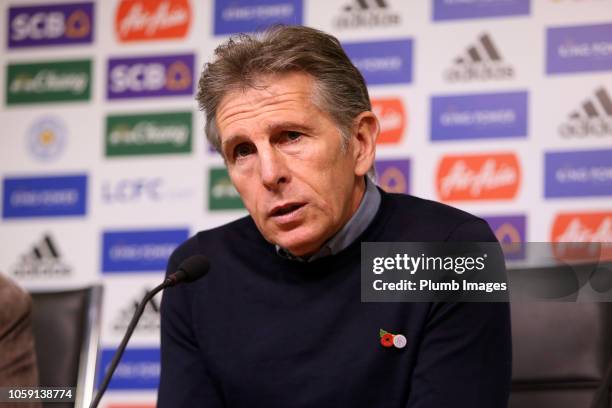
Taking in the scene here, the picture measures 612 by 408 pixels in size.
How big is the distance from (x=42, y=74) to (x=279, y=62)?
8.95 ft

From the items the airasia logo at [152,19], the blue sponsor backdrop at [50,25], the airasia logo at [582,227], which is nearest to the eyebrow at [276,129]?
the airasia logo at [582,227]

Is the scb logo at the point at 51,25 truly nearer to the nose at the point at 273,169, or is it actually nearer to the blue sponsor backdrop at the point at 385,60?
the blue sponsor backdrop at the point at 385,60

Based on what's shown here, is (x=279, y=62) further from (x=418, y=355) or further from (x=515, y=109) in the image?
(x=515, y=109)

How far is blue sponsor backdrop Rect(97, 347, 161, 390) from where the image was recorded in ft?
12.4

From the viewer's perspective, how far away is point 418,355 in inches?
65.8

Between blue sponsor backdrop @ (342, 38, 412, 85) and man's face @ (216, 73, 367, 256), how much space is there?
196 centimetres

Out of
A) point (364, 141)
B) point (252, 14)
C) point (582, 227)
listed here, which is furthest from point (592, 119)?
point (364, 141)

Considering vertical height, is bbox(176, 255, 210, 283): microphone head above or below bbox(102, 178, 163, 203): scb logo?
above

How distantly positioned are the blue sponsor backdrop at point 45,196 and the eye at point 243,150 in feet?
7.75

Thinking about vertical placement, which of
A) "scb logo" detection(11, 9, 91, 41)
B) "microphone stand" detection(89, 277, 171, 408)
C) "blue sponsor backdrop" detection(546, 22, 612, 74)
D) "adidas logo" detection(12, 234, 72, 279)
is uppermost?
"scb logo" detection(11, 9, 91, 41)

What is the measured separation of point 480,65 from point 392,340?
215 cm

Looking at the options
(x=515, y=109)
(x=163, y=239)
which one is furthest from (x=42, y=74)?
(x=515, y=109)

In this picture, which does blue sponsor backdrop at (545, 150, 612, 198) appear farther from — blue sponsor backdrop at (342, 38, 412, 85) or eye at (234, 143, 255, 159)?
eye at (234, 143, 255, 159)

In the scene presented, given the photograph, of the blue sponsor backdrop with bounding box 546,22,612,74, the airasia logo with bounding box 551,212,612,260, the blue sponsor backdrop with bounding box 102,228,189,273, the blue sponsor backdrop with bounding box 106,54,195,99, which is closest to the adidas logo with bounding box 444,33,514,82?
the blue sponsor backdrop with bounding box 546,22,612,74
